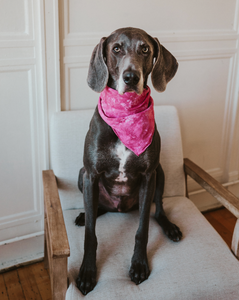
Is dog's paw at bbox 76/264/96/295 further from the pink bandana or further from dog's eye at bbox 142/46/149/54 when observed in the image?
dog's eye at bbox 142/46/149/54

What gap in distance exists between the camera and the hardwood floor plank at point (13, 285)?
1771 millimetres

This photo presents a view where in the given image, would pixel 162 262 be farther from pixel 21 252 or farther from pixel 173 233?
pixel 21 252

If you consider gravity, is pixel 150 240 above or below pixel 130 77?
below

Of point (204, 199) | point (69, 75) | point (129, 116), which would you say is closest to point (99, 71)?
point (129, 116)

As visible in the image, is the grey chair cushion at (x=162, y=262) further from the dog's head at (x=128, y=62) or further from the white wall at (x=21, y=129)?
the dog's head at (x=128, y=62)

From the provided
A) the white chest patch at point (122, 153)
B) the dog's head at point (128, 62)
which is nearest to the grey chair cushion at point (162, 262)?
the white chest patch at point (122, 153)

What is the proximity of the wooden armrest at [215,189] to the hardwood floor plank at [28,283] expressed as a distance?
1059 mm

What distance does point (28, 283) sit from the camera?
186 centimetres

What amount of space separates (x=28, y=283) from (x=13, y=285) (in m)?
0.08

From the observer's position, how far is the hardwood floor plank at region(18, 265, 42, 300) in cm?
178

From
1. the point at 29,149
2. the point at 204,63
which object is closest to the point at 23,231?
the point at 29,149

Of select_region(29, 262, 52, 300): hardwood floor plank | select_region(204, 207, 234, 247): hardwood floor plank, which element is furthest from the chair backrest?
select_region(204, 207, 234, 247): hardwood floor plank

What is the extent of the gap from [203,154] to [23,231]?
4.23 feet

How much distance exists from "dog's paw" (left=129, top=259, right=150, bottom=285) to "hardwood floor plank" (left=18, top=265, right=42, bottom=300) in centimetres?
70
